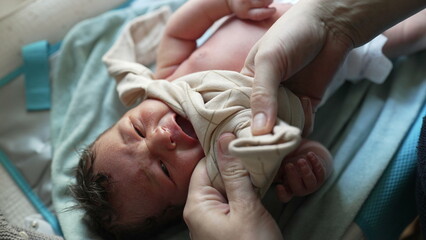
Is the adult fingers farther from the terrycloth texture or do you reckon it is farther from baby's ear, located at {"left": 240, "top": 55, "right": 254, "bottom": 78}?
baby's ear, located at {"left": 240, "top": 55, "right": 254, "bottom": 78}

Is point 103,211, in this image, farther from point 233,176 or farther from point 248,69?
point 248,69

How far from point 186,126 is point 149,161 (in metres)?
0.13

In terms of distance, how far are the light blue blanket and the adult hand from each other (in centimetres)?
23

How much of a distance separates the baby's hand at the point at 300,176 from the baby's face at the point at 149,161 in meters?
0.22

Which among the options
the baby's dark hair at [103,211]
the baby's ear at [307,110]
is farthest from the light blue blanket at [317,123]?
the baby's ear at [307,110]

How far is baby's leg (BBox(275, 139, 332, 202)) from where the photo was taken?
41.6 inches

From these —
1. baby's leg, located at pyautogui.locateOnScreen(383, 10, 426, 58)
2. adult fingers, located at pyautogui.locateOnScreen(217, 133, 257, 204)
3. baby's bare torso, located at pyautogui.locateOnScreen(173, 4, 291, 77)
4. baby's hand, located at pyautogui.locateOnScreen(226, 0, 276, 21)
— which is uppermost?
baby's hand, located at pyautogui.locateOnScreen(226, 0, 276, 21)

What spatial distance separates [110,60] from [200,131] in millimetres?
520

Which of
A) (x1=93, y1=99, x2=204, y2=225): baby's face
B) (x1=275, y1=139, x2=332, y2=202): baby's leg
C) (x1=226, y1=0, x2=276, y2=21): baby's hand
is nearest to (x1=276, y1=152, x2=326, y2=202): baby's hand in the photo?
(x1=275, y1=139, x2=332, y2=202): baby's leg

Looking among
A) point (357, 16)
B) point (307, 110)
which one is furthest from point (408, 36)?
point (307, 110)

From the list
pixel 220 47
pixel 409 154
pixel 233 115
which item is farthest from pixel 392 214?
pixel 220 47

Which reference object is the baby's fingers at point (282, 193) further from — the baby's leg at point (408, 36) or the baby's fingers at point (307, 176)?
the baby's leg at point (408, 36)

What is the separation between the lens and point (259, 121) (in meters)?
0.84

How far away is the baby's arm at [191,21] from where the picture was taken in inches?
46.4
